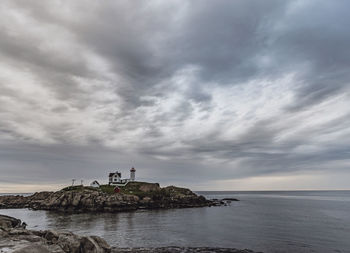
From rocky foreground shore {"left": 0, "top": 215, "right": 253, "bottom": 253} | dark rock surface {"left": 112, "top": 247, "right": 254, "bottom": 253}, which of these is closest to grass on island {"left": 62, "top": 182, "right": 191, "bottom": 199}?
dark rock surface {"left": 112, "top": 247, "right": 254, "bottom": 253}

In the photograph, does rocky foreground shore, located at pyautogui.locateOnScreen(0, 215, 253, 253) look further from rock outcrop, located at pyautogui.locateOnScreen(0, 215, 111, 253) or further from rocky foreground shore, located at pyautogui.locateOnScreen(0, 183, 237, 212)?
rocky foreground shore, located at pyautogui.locateOnScreen(0, 183, 237, 212)

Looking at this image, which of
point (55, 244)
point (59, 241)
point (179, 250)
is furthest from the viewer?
point (179, 250)

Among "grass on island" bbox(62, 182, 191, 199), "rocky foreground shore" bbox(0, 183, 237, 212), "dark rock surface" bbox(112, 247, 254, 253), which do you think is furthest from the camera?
"grass on island" bbox(62, 182, 191, 199)

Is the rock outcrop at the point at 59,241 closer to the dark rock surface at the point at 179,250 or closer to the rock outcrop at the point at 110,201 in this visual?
the dark rock surface at the point at 179,250

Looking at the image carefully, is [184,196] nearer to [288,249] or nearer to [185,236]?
[185,236]

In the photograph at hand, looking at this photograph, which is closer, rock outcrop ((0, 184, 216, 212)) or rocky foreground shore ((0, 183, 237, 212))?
rock outcrop ((0, 184, 216, 212))

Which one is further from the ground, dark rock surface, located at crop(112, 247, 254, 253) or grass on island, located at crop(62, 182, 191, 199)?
grass on island, located at crop(62, 182, 191, 199)

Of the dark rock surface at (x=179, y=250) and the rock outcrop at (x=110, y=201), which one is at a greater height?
the rock outcrop at (x=110, y=201)

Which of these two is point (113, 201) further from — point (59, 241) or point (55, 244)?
point (55, 244)

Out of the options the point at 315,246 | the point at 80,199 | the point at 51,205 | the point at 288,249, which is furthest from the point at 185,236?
the point at 51,205

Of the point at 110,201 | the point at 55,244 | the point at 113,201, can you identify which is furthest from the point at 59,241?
the point at 113,201

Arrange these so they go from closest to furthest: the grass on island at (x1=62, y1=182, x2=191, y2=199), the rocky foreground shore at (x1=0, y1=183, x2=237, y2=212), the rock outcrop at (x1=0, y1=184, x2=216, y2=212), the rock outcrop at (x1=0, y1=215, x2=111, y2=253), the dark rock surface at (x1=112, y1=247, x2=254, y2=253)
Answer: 1. the rock outcrop at (x1=0, y1=215, x2=111, y2=253)
2. the dark rock surface at (x1=112, y1=247, x2=254, y2=253)
3. the rock outcrop at (x1=0, y1=184, x2=216, y2=212)
4. the rocky foreground shore at (x1=0, y1=183, x2=237, y2=212)
5. the grass on island at (x1=62, y1=182, x2=191, y2=199)

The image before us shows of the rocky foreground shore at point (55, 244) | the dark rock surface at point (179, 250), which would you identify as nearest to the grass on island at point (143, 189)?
the dark rock surface at point (179, 250)

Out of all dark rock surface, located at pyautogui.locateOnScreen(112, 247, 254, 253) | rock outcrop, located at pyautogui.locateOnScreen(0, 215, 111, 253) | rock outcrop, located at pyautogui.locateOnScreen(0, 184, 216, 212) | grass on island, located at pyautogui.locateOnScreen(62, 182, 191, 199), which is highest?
grass on island, located at pyautogui.locateOnScreen(62, 182, 191, 199)
